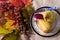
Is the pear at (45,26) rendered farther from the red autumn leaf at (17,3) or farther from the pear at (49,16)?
the red autumn leaf at (17,3)

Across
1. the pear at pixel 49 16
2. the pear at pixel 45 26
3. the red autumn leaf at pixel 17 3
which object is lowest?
the pear at pixel 45 26

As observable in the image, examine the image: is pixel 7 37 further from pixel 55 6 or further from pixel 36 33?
pixel 55 6

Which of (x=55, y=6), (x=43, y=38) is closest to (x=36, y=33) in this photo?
(x=43, y=38)

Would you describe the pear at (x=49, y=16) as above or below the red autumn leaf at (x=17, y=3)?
below

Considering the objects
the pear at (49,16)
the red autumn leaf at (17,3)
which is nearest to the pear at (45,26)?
the pear at (49,16)

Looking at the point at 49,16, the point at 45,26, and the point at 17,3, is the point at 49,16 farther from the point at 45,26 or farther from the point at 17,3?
the point at 17,3

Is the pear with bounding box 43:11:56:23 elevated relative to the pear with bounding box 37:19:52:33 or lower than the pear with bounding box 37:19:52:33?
elevated

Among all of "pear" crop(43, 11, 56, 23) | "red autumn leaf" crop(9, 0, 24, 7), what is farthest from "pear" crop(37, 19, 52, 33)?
"red autumn leaf" crop(9, 0, 24, 7)

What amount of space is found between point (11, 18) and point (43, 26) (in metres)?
0.14

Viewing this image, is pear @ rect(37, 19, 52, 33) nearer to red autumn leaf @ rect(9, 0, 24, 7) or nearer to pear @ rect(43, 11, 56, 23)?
pear @ rect(43, 11, 56, 23)

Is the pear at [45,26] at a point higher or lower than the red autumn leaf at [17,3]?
lower

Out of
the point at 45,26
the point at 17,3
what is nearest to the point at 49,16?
the point at 45,26

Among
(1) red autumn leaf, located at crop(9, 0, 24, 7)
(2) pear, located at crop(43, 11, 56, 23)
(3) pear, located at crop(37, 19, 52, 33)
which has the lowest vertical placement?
(3) pear, located at crop(37, 19, 52, 33)

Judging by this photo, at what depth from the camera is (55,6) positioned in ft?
2.89
